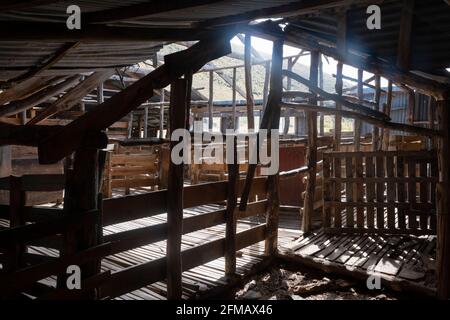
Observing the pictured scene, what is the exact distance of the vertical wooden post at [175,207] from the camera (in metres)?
4.08

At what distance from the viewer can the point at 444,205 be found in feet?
13.8

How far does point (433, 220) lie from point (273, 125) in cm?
389

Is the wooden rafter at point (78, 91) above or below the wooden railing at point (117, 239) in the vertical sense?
above

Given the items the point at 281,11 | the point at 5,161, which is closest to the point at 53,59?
the point at 281,11

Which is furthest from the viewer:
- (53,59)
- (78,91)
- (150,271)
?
(78,91)

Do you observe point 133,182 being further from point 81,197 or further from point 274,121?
point 81,197

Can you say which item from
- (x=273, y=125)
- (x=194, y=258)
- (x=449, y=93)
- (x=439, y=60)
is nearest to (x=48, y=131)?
(x=194, y=258)

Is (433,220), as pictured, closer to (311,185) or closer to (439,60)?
(311,185)

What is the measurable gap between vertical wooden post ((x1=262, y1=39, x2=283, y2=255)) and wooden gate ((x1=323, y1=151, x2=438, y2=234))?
176cm

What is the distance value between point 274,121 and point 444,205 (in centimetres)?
279

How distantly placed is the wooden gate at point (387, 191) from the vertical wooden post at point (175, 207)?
421 cm

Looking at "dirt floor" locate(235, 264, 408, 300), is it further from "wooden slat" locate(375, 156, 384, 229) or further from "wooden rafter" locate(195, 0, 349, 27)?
"wooden rafter" locate(195, 0, 349, 27)

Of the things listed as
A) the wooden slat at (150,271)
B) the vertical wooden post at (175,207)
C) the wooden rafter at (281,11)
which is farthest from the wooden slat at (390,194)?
the vertical wooden post at (175,207)

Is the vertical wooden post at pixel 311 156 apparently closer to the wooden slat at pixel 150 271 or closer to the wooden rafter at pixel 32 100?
the wooden slat at pixel 150 271
